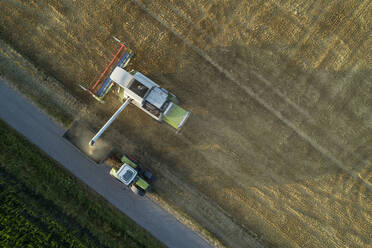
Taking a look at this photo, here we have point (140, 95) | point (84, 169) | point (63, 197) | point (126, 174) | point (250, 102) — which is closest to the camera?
point (140, 95)

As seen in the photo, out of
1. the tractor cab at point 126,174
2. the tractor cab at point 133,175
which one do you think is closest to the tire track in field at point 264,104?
the tractor cab at point 133,175

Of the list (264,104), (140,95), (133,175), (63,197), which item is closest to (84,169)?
(63,197)

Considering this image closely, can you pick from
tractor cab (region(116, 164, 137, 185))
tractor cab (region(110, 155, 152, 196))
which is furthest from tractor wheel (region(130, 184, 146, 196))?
tractor cab (region(116, 164, 137, 185))

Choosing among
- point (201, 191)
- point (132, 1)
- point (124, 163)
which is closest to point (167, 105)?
point (124, 163)

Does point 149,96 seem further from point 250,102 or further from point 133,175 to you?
point 250,102

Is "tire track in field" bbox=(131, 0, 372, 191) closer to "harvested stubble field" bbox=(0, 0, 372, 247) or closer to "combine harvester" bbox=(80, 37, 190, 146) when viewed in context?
"harvested stubble field" bbox=(0, 0, 372, 247)
